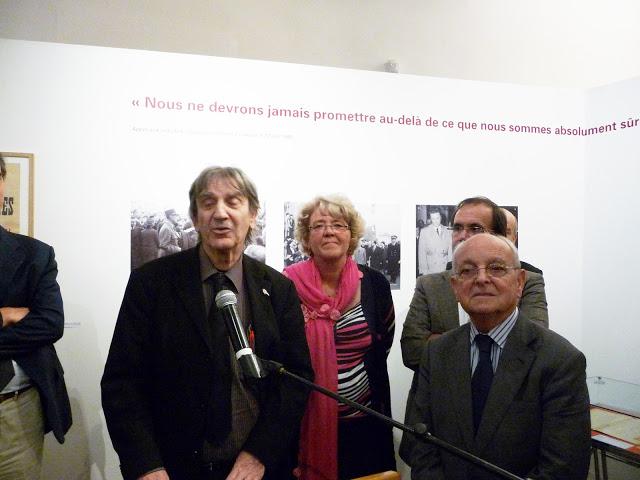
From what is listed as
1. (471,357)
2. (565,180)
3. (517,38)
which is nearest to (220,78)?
(471,357)

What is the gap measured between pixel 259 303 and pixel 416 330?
888mm

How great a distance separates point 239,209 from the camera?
2035 mm

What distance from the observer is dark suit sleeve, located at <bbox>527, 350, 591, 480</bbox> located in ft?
5.41

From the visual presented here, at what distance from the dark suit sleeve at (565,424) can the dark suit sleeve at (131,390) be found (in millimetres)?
1258

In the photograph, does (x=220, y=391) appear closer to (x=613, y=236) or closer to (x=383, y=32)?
(x=613, y=236)

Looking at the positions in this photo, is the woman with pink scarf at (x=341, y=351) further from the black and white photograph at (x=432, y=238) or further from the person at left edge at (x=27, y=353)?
the person at left edge at (x=27, y=353)

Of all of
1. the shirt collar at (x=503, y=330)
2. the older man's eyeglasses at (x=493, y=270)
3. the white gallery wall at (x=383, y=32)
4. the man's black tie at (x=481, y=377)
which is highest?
the white gallery wall at (x=383, y=32)

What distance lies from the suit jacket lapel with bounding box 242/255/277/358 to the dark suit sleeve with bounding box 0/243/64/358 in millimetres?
854

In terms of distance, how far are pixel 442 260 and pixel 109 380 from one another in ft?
6.96

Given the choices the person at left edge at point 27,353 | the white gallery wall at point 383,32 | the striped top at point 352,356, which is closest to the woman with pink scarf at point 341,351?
the striped top at point 352,356

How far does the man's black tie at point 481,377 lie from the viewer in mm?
1796

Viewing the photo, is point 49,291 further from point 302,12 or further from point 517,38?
point 517,38

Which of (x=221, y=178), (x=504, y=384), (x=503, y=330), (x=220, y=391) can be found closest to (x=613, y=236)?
(x=503, y=330)

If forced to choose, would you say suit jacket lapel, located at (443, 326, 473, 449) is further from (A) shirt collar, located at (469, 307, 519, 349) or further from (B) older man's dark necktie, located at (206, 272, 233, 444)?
(B) older man's dark necktie, located at (206, 272, 233, 444)
